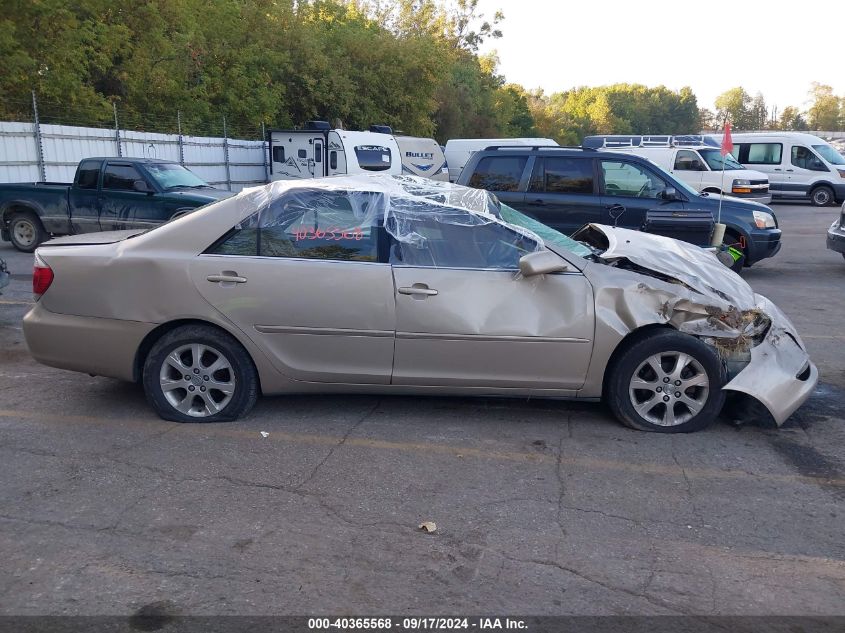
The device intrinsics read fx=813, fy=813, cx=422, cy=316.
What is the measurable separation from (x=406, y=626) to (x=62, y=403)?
3705 millimetres

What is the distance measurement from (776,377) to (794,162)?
78.9ft

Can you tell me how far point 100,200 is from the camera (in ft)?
44.0

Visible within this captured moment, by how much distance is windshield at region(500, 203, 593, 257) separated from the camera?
555 cm

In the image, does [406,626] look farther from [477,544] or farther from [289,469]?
[289,469]

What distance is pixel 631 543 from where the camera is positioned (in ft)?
12.8

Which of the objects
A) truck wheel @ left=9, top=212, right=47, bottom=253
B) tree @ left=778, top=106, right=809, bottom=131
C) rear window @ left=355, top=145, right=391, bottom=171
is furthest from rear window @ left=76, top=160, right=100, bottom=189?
tree @ left=778, top=106, right=809, bottom=131

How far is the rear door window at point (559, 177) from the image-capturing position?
1091 centimetres

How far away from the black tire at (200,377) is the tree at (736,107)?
12503 cm

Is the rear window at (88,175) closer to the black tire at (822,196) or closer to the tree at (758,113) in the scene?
the black tire at (822,196)

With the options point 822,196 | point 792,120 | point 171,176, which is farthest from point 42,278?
point 792,120

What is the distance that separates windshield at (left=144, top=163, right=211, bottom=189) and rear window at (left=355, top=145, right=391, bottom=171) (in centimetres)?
729

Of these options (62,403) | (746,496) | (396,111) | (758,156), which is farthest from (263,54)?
(746,496)

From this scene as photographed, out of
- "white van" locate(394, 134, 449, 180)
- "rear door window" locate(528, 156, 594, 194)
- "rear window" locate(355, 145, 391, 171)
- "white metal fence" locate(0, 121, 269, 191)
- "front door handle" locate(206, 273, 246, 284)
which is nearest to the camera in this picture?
"front door handle" locate(206, 273, 246, 284)

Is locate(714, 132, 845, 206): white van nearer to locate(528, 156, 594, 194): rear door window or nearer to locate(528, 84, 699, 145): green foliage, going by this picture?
locate(528, 156, 594, 194): rear door window
